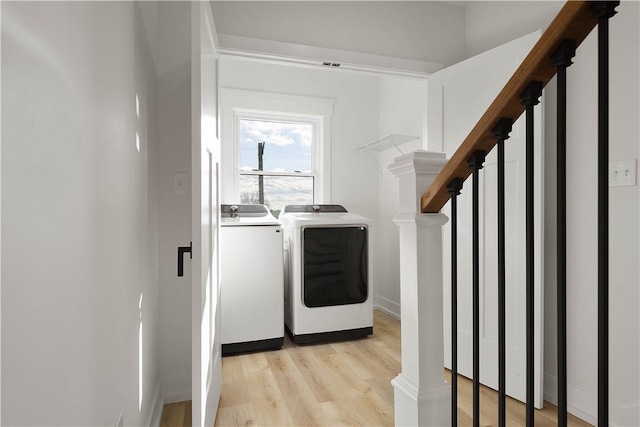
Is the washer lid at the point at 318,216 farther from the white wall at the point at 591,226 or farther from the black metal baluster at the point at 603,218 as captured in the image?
the black metal baluster at the point at 603,218

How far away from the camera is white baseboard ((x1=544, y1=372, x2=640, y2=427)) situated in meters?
1.65

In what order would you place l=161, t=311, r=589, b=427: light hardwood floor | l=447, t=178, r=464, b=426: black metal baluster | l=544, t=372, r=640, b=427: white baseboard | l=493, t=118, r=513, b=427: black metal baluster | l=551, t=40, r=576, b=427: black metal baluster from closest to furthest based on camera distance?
l=551, t=40, r=576, b=427: black metal baluster, l=493, t=118, r=513, b=427: black metal baluster, l=447, t=178, r=464, b=426: black metal baluster, l=544, t=372, r=640, b=427: white baseboard, l=161, t=311, r=589, b=427: light hardwood floor

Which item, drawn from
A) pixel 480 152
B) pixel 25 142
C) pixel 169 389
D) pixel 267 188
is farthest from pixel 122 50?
pixel 267 188

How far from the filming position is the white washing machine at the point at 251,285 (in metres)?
2.64

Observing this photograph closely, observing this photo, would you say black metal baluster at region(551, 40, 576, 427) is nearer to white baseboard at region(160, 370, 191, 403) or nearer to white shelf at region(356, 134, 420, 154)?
white baseboard at region(160, 370, 191, 403)

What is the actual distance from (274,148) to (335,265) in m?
1.47

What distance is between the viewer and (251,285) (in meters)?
2.69

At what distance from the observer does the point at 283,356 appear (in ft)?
8.74

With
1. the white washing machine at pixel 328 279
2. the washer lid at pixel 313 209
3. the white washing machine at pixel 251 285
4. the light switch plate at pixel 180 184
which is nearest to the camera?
the light switch plate at pixel 180 184

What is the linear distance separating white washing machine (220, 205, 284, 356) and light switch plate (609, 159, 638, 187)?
1.99 metres

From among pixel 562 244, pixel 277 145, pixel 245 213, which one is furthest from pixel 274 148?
pixel 562 244

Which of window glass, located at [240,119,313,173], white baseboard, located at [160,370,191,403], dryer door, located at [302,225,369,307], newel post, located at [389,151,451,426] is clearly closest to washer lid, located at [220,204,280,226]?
dryer door, located at [302,225,369,307]

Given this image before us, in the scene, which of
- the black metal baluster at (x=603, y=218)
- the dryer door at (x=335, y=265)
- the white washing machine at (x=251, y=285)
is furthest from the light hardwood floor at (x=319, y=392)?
the black metal baluster at (x=603, y=218)

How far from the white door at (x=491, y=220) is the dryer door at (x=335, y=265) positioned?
0.77 meters
